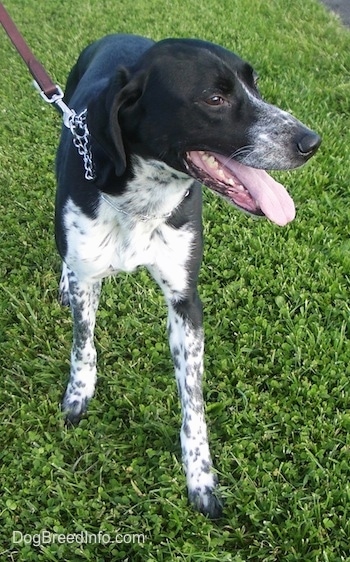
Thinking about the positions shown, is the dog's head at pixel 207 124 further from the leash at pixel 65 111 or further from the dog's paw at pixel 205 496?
the dog's paw at pixel 205 496

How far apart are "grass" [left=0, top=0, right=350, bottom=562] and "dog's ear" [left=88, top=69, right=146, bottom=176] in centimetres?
131

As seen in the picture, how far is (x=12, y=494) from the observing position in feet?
9.44

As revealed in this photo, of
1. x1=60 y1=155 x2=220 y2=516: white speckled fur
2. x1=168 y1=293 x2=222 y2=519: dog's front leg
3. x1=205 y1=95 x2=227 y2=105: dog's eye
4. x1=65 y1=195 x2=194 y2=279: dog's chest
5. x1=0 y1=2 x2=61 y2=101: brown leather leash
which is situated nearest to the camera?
x1=205 y1=95 x2=227 y2=105: dog's eye

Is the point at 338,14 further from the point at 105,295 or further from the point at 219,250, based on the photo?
the point at 105,295

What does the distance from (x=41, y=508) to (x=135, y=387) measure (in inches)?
28.6

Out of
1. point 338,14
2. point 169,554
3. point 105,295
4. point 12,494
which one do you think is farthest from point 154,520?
point 338,14

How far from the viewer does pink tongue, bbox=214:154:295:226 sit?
2.32 metres

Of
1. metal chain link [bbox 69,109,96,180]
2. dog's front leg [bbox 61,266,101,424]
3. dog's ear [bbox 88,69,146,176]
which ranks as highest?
dog's ear [bbox 88,69,146,176]

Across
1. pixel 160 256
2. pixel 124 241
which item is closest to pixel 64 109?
pixel 124 241

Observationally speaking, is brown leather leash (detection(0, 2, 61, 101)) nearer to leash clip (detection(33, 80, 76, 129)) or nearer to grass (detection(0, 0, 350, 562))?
leash clip (detection(33, 80, 76, 129))

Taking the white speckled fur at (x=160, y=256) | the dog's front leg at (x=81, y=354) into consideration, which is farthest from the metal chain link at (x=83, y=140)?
the dog's front leg at (x=81, y=354)

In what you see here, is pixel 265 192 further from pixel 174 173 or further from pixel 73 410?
pixel 73 410

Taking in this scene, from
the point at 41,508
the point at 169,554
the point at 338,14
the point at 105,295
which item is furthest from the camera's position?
the point at 338,14

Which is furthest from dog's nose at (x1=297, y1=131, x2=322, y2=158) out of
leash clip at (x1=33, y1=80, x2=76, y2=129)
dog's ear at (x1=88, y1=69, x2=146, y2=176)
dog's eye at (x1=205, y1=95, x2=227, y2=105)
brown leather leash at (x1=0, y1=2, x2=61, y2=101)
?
brown leather leash at (x1=0, y1=2, x2=61, y2=101)
